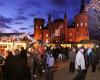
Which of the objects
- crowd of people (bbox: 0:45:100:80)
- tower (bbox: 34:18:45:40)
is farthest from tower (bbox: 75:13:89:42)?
crowd of people (bbox: 0:45:100:80)

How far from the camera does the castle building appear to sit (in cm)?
13275

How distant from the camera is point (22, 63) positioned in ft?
27.9

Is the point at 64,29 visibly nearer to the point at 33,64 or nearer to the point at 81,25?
the point at 81,25

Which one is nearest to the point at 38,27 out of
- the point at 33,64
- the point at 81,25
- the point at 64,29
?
the point at 64,29

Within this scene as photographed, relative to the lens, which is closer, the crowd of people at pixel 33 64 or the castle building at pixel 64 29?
the crowd of people at pixel 33 64

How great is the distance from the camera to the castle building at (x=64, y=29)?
132750 mm

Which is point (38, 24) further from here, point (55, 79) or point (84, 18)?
point (55, 79)

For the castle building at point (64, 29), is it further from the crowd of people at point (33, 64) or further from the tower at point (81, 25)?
the crowd of people at point (33, 64)

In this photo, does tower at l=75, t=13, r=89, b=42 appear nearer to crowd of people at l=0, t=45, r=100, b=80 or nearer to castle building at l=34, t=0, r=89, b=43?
castle building at l=34, t=0, r=89, b=43

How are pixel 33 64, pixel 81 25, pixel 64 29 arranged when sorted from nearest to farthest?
pixel 33 64, pixel 81 25, pixel 64 29

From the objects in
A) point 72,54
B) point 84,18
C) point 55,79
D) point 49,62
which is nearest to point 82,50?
point 49,62

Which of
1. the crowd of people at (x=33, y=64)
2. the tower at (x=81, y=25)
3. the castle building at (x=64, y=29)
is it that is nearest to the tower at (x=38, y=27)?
the castle building at (x=64, y=29)

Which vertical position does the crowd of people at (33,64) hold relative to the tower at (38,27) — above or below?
below

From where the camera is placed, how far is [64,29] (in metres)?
144
